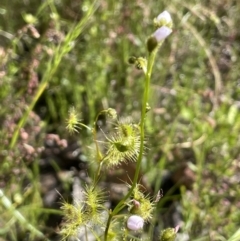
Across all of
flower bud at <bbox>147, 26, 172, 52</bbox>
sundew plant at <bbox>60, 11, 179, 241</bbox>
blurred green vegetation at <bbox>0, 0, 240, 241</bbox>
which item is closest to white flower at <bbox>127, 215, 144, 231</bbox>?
sundew plant at <bbox>60, 11, 179, 241</bbox>

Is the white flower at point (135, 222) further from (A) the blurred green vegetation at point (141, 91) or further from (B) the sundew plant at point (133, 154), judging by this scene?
(A) the blurred green vegetation at point (141, 91)

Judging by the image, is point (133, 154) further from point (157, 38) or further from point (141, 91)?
point (141, 91)

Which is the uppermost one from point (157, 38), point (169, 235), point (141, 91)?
point (157, 38)

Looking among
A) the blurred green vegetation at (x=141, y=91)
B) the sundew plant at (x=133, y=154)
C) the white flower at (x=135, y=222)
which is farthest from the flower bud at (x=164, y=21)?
the blurred green vegetation at (x=141, y=91)

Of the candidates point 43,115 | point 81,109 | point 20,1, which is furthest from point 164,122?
point 20,1

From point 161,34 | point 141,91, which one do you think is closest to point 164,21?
point 161,34

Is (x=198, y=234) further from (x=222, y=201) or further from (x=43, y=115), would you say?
(x=43, y=115)

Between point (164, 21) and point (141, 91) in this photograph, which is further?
point (141, 91)
